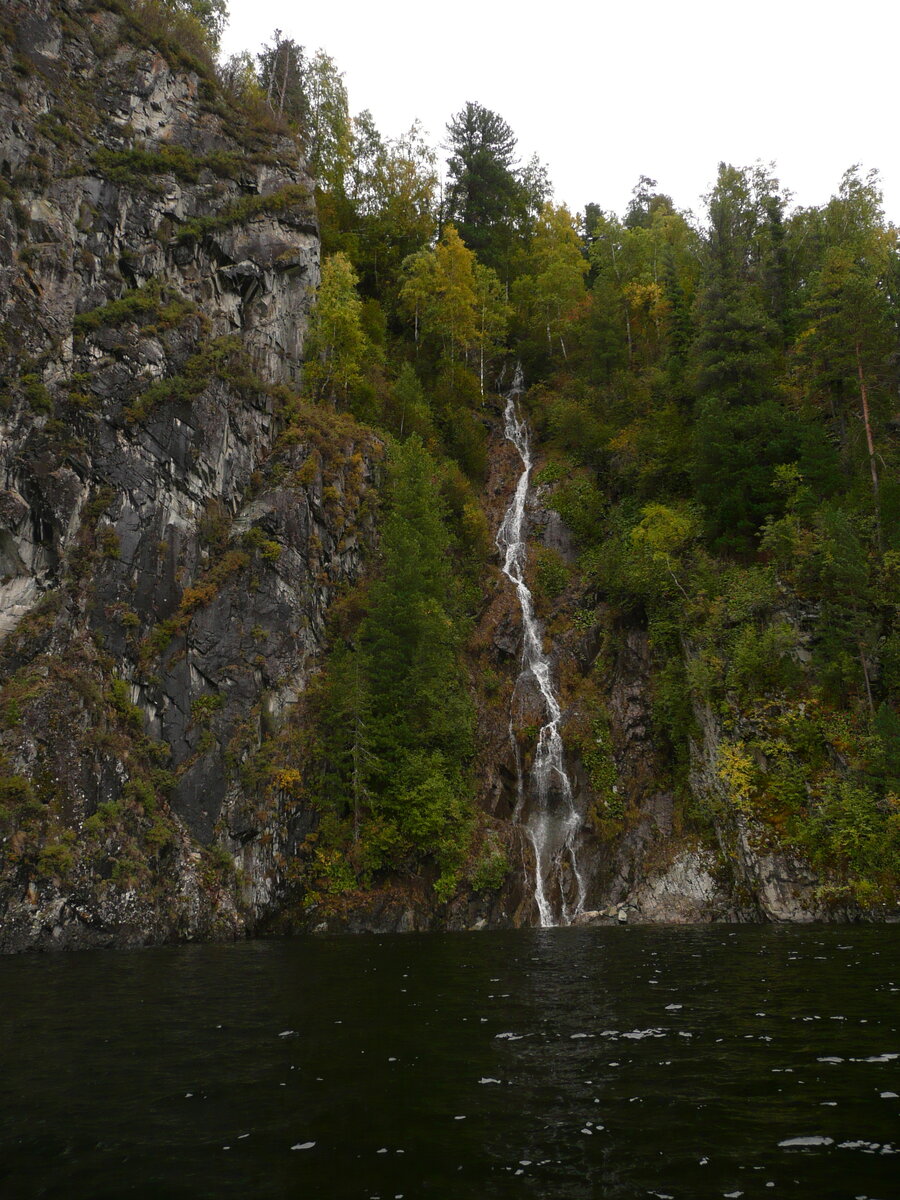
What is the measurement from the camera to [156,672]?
29.5m

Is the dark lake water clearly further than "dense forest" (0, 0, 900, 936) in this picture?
No

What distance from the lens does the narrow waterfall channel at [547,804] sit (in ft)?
94.4

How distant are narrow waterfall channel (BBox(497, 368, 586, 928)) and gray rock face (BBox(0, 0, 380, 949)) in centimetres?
954

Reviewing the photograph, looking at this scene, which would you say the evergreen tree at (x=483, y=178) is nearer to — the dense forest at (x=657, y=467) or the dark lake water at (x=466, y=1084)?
the dense forest at (x=657, y=467)

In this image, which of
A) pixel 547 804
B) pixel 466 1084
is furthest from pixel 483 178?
pixel 466 1084

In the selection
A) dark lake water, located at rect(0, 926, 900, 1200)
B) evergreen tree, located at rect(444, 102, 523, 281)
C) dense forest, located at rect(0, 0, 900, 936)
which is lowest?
dark lake water, located at rect(0, 926, 900, 1200)

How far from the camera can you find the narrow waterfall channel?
28.8 meters

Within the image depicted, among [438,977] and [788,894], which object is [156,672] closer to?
[438,977]

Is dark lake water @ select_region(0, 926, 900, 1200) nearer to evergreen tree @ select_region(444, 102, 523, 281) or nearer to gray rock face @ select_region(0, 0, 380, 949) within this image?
gray rock face @ select_region(0, 0, 380, 949)

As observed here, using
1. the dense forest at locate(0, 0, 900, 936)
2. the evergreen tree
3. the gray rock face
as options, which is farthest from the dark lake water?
the evergreen tree

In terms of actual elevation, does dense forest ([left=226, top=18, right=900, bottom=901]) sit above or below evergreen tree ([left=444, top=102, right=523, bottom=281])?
below

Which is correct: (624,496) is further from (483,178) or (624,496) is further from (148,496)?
(483,178)

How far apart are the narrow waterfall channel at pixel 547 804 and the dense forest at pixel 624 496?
1.18 meters

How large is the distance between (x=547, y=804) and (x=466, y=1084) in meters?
24.1
